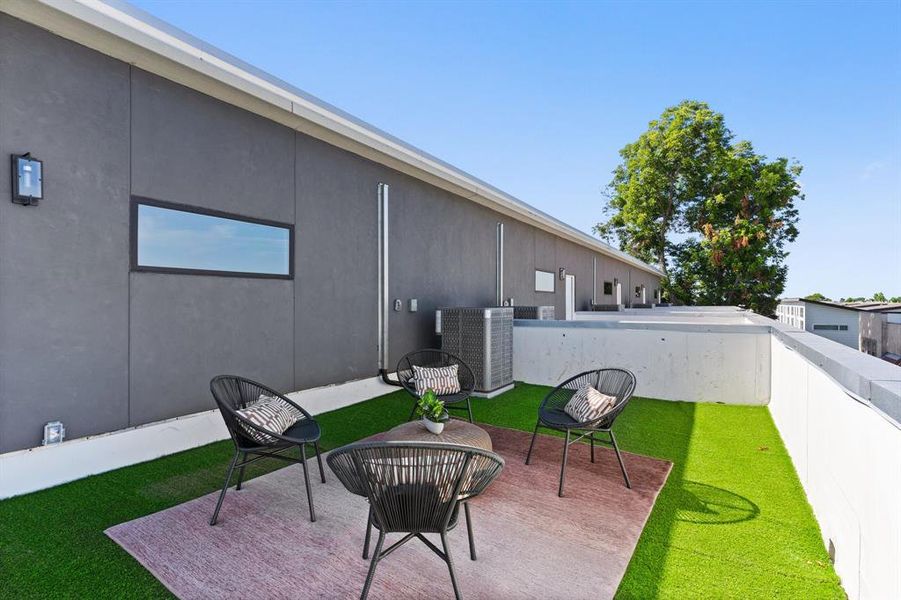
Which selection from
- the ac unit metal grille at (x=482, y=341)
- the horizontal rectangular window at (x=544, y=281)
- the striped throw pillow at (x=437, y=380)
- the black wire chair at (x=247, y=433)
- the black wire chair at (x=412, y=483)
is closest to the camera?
the black wire chair at (x=412, y=483)

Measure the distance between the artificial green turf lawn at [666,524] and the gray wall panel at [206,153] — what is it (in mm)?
2366

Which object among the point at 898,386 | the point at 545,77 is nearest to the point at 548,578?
the point at 898,386

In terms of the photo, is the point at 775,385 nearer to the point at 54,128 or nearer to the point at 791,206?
the point at 54,128

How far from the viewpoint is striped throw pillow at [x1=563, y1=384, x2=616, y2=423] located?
324 centimetres

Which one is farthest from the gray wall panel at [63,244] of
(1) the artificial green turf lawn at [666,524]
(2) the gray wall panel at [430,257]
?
(2) the gray wall panel at [430,257]

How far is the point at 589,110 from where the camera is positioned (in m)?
13.5

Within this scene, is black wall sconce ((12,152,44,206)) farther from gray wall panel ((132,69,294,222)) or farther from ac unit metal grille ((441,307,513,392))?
ac unit metal grille ((441,307,513,392))

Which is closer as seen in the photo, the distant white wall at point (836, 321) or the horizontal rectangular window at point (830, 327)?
the distant white wall at point (836, 321)

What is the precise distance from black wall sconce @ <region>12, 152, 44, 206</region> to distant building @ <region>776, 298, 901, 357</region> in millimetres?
11695

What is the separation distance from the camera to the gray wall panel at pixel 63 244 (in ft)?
9.88

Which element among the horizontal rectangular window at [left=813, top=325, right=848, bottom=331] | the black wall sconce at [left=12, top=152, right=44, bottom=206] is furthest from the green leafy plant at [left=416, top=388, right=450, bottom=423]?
the horizontal rectangular window at [left=813, top=325, right=848, bottom=331]

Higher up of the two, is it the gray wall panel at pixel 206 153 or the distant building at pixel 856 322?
Answer: the gray wall panel at pixel 206 153

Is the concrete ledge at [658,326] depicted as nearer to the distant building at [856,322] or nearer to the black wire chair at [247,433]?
the black wire chair at [247,433]

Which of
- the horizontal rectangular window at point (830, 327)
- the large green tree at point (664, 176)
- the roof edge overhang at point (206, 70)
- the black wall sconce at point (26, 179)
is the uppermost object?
the large green tree at point (664, 176)
